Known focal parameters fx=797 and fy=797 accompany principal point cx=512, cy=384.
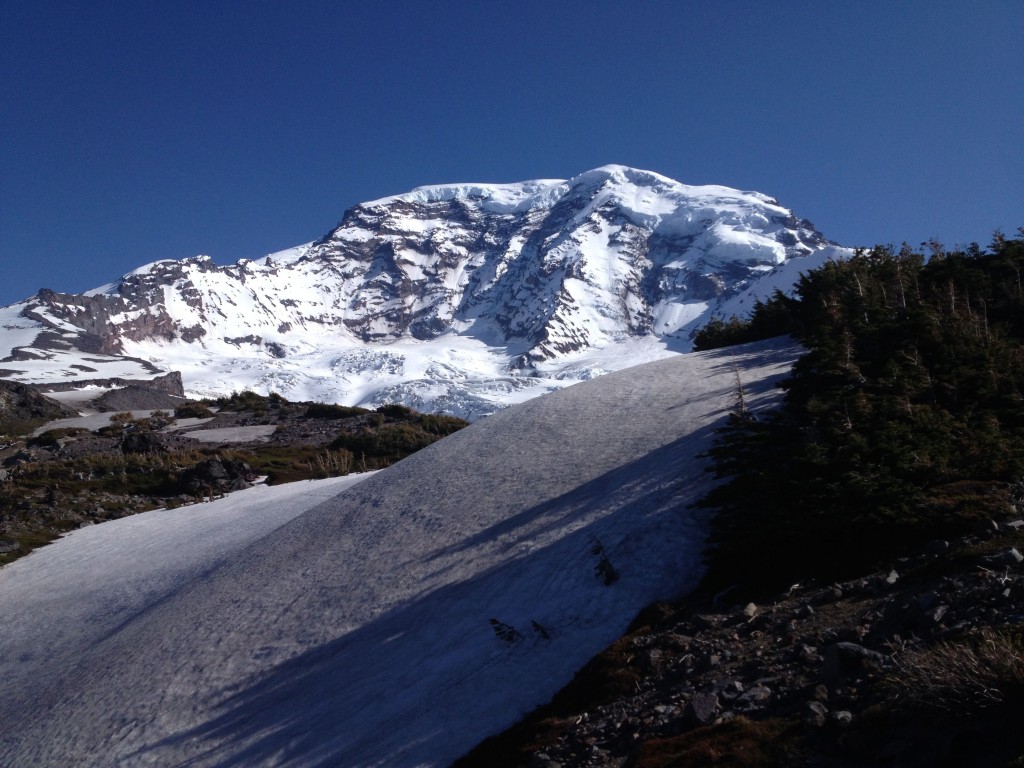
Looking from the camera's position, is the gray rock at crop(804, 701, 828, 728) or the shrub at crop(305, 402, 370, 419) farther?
the shrub at crop(305, 402, 370, 419)

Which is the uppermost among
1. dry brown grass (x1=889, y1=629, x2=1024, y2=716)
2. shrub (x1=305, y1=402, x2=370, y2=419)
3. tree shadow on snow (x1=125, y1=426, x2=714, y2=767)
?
shrub (x1=305, y1=402, x2=370, y2=419)

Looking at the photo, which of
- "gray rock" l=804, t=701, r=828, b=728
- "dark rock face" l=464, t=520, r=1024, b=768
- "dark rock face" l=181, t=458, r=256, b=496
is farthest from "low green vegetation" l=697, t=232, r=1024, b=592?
"dark rock face" l=181, t=458, r=256, b=496

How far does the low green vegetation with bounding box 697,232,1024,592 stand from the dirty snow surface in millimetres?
1442

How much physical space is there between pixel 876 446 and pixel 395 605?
8.52 metres

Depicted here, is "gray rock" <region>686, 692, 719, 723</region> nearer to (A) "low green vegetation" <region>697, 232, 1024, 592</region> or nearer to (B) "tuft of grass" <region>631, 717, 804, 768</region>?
(B) "tuft of grass" <region>631, 717, 804, 768</region>

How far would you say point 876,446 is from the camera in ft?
39.4

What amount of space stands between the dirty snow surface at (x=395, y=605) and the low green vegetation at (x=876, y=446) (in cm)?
144

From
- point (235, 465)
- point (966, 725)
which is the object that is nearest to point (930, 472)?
point (966, 725)

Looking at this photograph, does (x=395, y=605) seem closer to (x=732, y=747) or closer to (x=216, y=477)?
(x=732, y=747)

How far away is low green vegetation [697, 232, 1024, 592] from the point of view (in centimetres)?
1088

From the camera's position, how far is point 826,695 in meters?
7.39

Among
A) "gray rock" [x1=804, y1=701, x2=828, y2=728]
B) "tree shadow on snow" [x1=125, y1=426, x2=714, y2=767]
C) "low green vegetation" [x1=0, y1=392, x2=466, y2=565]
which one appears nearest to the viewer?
"gray rock" [x1=804, y1=701, x2=828, y2=728]

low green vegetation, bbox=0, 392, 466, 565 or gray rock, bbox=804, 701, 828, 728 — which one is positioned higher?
low green vegetation, bbox=0, 392, 466, 565

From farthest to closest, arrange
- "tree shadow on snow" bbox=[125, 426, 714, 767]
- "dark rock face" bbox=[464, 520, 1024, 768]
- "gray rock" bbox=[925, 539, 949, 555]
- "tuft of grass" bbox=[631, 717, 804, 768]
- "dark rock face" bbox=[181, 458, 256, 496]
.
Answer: "dark rock face" bbox=[181, 458, 256, 496] → "tree shadow on snow" bbox=[125, 426, 714, 767] → "gray rock" bbox=[925, 539, 949, 555] → "tuft of grass" bbox=[631, 717, 804, 768] → "dark rock face" bbox=[464, 520, 1024, 768]
